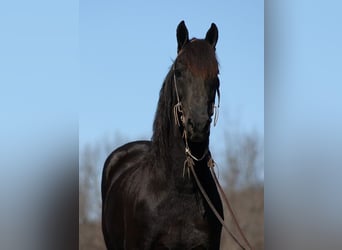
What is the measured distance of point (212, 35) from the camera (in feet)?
12.4

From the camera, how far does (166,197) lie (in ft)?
11.8

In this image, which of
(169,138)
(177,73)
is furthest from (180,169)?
(177,73)

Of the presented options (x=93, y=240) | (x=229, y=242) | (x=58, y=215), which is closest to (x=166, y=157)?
(x=58, y=215)

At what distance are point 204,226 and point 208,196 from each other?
21 cm

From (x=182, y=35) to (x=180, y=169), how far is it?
913mm

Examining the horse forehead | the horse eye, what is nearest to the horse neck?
the horse eye

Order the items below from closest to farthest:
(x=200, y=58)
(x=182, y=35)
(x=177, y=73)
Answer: (x=200, y=58) < (x=177, y=73) < (x=182, y=35)

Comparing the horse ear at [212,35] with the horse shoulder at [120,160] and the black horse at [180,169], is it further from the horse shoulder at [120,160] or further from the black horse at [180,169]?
the horse shoulder at [120,160]

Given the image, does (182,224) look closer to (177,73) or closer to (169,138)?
(169,138)

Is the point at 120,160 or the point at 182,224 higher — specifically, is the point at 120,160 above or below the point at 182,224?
above

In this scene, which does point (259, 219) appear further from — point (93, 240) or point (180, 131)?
point (180, 131)

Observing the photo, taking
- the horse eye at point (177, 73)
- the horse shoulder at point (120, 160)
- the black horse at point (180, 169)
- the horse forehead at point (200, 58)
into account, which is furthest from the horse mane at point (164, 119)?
the horse shoulder at point (120, 160)

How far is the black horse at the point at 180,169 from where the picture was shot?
132 inches

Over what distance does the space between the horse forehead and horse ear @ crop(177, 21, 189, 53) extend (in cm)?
7
